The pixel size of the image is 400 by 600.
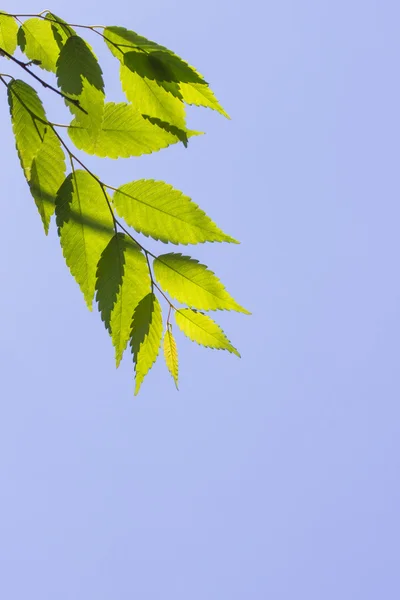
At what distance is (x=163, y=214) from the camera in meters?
1.21

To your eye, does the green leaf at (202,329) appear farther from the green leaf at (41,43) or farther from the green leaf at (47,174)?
the green leaf at (41,43)

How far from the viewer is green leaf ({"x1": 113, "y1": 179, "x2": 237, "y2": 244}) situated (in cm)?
120

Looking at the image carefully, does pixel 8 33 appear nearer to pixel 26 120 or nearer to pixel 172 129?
pixel 26 120

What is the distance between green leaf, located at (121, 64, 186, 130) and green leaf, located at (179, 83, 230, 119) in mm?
23

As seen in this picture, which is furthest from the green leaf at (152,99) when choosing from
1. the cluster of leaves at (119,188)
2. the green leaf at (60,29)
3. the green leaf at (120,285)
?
the green leaf at (120,285)

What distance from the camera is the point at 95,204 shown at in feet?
4.02

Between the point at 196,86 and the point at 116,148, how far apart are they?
183mm

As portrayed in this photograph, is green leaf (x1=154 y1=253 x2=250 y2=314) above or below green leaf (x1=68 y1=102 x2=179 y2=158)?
below

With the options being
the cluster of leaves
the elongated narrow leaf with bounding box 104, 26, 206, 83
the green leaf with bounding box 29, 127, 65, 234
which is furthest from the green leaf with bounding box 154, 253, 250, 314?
the elongated narrow leaf with bounding box 104, 26, 206, 83

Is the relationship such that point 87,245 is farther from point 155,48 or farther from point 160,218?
point 155,48

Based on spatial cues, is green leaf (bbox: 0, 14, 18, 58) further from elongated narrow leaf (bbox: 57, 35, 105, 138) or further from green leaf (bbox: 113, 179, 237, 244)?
green leaf (bbox: 113, 179, 237, 244)

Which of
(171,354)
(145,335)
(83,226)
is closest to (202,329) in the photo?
(171,354)

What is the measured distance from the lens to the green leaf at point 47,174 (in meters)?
1.15

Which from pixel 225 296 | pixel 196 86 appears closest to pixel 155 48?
pixel 196 86
